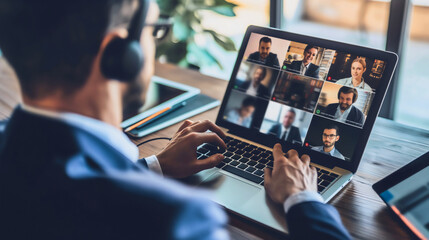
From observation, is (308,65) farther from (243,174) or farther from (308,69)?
(243,174)

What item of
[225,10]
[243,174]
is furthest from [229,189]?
[225,10]

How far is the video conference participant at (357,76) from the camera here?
98 centimetres

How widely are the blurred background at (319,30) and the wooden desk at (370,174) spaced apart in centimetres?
31

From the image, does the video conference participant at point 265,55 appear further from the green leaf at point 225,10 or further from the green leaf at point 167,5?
the green leaf at point 167,5

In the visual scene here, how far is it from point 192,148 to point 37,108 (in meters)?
0.46

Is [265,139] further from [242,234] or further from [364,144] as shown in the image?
[242,234]

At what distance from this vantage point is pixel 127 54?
0.63 m

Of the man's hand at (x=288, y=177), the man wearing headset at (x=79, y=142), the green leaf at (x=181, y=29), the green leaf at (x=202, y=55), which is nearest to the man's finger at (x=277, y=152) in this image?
the man's hand at (x=288, y=177)

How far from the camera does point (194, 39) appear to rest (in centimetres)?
280

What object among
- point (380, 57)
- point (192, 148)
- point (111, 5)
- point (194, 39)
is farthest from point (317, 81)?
point (194, 39)

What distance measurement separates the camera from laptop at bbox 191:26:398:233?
93 centimetres

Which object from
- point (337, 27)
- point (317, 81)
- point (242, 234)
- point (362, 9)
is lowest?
point (242, 234)

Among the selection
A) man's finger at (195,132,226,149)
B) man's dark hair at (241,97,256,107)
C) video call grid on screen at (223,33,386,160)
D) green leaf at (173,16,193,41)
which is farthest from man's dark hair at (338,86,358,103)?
green leaf at (173,16,193,41)

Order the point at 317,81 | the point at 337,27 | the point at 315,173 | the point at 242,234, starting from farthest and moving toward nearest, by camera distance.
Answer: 1. the point at 337,27
2. the point at 317,81
3. the point at 315,173
4. the point at 242,234
